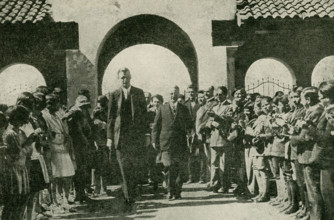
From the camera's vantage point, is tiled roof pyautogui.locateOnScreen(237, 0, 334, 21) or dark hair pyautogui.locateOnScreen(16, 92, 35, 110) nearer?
dark hair pyautogui.locateOnScreen(16, 92, 35, 110)

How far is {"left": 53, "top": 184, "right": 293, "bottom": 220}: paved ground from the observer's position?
26.2 feet

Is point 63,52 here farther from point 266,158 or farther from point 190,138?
point 266,158

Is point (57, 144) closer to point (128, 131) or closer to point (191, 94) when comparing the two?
point (128, 131)

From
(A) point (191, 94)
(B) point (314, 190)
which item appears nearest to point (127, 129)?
(B) point (314, 190)

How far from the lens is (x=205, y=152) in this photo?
11633mm

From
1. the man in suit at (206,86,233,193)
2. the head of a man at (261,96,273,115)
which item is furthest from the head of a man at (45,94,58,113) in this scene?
the head of a man at (261,96,273,115)

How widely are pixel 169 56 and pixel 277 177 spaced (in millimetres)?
8807

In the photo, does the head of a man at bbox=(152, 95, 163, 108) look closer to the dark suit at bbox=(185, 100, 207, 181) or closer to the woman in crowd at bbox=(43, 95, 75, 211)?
the dark suit at bbox=(185, 100, 207, 181)

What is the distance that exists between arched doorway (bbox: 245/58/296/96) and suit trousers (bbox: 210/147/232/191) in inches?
Result: 233

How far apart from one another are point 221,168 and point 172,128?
1.27 m

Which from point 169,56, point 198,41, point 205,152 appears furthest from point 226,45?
point 169,56

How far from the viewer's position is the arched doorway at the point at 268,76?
15.9 metres

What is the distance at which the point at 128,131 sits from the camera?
29.3 feet

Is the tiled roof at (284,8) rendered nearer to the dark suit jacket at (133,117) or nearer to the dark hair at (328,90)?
the dark suit jacket at (133,117)
